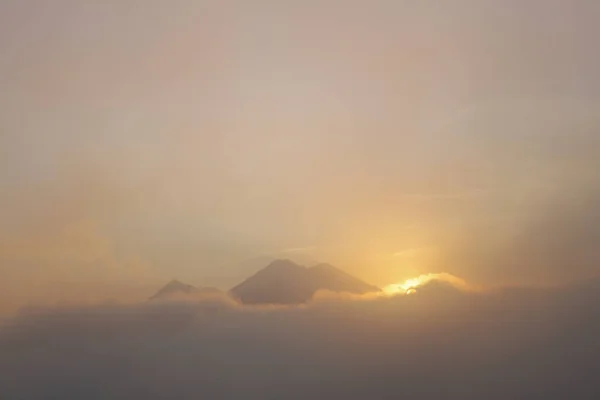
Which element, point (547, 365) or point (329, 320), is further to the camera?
point (329, 320)

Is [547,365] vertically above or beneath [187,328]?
beneath

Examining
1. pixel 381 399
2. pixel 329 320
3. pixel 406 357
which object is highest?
pixel 329 320

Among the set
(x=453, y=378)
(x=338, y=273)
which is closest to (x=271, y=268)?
(x=338, y=273)

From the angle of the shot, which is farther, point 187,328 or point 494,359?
point 187,328

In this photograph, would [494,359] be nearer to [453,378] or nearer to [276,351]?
[453,378]

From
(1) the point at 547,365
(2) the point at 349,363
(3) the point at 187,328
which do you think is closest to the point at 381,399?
(2) the point at 349,363

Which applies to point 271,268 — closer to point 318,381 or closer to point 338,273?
point 338,273
